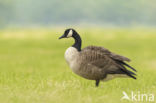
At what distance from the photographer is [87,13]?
10650 centimetres

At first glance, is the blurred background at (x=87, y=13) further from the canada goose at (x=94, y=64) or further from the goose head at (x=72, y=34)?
the canada goose at (x=94, y=64)

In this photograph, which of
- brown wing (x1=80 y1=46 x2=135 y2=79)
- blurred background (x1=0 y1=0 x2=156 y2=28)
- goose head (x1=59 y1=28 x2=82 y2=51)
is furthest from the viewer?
blurred background (x1=0 y1=0 x2=156 y2=28)

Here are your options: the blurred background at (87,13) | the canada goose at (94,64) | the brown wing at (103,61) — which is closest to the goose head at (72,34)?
the canada goose at (94,64)

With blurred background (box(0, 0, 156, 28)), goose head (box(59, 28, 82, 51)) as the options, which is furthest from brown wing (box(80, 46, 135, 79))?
blurred background (box(0, 0, 156, 28))

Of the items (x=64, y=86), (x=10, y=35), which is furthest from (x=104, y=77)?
(x=10, y=35)

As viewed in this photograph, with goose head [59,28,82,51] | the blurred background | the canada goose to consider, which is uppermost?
goose head [59,28,82,51]

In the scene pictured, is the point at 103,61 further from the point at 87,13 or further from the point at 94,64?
the point at 87,13

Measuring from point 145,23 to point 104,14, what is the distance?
15619mm

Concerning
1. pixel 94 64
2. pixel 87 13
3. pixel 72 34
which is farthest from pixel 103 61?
pixel 87 13

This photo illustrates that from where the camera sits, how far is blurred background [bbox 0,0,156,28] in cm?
10055

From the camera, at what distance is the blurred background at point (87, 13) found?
100550 millimetres

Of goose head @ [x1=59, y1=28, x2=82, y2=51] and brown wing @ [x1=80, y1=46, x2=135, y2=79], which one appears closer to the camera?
brown wing @ [x1=80, y1=46, x2=135, y2=79]

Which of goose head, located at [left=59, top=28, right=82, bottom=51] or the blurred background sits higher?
goose head, located at [left=59, top=28, right=82, bottom=51]

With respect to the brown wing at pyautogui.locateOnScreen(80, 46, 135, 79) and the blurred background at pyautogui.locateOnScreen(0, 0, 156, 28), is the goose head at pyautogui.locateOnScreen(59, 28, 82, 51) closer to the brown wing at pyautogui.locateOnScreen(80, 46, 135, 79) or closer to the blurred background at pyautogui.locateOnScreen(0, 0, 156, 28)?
the brown wing at pyautogui.locateOnScreen(80, 46, 135, 79)
